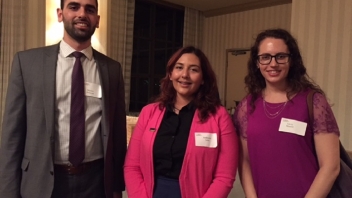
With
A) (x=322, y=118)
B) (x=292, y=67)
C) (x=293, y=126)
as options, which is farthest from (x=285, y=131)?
(x=292, y=67)

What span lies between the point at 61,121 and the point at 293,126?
99 centimetres

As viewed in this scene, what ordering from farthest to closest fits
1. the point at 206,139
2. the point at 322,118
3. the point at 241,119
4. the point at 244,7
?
the point at 244,7, the point at 241,119, the point at 206,139, the point at 322,118

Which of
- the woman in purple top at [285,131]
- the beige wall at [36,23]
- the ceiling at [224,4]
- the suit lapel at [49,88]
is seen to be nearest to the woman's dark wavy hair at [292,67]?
the woman in purple top at [285,131]

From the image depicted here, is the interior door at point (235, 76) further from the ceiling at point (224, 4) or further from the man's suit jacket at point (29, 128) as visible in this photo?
the man's suit jacket at point (29, 128)

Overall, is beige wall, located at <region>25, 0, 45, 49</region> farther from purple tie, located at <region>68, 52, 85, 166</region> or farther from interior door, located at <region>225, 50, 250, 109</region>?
interior door, located at <region>225, 50, 250, 109</region>

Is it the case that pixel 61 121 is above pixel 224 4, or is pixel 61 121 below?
below

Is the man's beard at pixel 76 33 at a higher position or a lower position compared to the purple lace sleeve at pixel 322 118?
higher

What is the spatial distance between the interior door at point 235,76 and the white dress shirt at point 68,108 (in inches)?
203

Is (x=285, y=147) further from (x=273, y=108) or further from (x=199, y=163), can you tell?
(x=199, y=163)

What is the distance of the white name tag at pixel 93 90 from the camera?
157 centimetres

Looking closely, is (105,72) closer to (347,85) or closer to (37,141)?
(37,141)

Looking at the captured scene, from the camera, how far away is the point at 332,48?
11.6 feet

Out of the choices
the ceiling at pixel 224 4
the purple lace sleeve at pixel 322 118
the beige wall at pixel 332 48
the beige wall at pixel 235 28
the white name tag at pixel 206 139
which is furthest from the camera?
the ceiling at pixel 224 4

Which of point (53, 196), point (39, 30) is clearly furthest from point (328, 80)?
point (39, 30)
